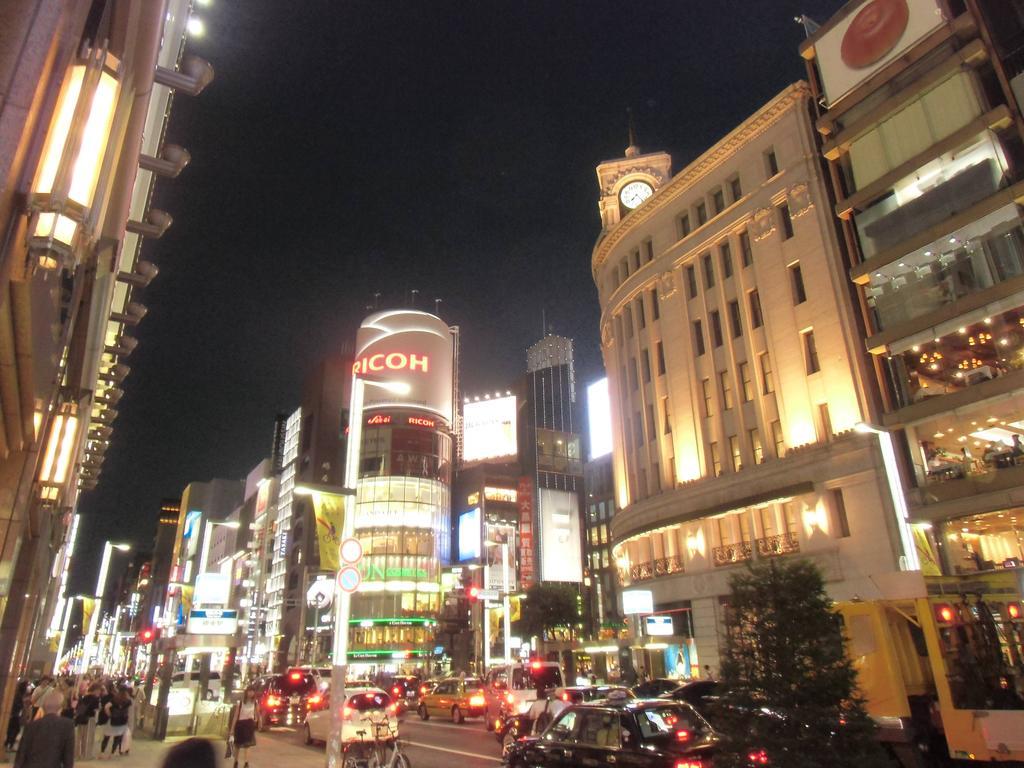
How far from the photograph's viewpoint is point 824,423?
97.5ft

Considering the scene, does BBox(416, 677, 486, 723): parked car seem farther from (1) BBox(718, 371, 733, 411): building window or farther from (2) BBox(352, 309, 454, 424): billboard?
(2) BBox(352, 309, 454, 424): billboard

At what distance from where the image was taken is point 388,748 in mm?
13266

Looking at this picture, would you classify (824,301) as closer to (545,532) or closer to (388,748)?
(388,748)

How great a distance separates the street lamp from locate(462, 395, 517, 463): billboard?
213 feet

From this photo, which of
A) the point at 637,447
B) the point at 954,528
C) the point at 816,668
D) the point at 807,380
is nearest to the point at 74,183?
the point at 816,668

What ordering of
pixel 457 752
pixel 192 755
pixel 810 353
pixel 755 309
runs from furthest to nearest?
1. pixel 755 309
2. pixel 810 353
3. pixel 457 752
4. pixel 192 755

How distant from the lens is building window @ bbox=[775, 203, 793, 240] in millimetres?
33156

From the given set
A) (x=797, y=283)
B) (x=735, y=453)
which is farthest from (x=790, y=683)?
(x=797, y=283)

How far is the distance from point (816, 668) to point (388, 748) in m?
8.90

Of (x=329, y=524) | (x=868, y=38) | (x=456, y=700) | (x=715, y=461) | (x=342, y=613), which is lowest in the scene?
(x=456, y=700)

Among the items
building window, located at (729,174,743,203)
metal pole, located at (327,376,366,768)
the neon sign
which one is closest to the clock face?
building window, located at (729,174,743,203)

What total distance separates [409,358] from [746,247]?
63.9m

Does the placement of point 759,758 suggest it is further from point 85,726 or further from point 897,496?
point 897,496

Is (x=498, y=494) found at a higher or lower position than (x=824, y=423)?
higher
